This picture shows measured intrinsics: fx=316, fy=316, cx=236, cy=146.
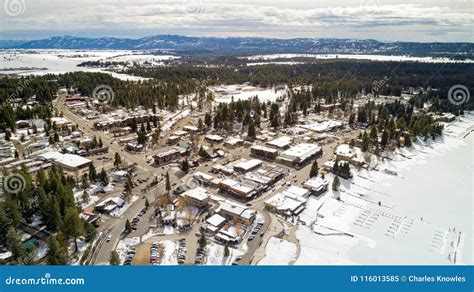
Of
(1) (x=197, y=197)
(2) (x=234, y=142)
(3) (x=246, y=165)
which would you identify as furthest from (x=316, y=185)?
(2) (x=234, y=142)

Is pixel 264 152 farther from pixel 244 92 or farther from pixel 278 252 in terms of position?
pixel 244 92

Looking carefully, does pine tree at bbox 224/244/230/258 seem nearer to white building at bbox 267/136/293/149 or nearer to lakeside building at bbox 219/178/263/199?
lakeside building at bbox 219/178/263/199

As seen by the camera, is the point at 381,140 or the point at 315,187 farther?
the point at 381,140

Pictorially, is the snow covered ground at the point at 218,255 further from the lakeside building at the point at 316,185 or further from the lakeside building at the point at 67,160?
the lakeside building at the point at 67,160

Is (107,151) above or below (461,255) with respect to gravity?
above

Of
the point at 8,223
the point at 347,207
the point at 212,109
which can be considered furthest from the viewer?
the point at 212,109

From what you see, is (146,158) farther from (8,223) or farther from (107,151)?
(8,223)

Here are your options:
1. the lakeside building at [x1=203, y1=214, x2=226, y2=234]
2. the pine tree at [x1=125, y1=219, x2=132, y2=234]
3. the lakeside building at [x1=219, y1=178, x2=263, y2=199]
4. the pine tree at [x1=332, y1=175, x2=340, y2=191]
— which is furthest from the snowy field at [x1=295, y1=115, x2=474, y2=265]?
the pine tree at [x1=125, y1=219, x2=132, y2=234]

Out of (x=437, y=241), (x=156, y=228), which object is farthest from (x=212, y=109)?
(x=437, y=241)
